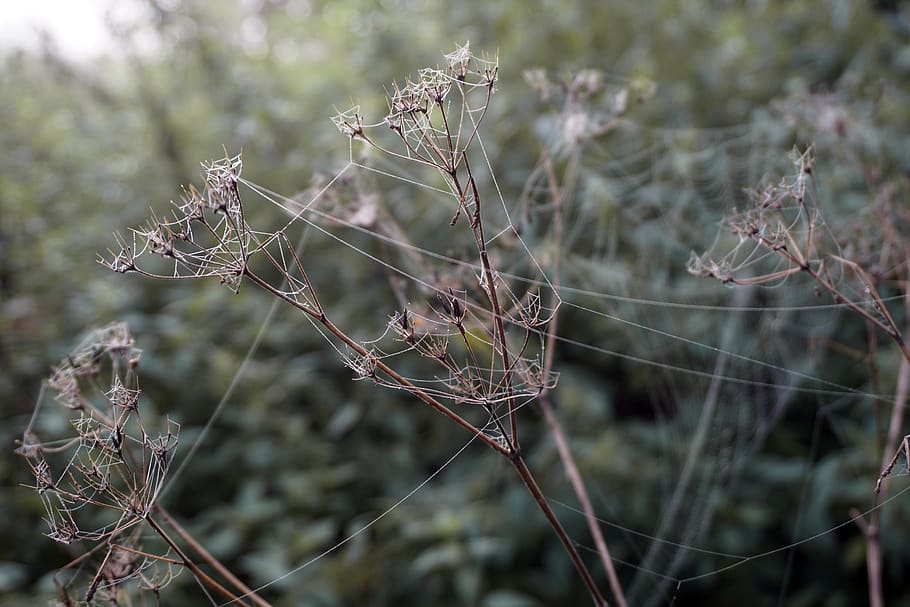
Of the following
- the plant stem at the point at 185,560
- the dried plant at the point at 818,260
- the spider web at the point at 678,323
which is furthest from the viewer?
the spider web at the point at 678,323

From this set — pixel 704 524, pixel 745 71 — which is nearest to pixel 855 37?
pixel 745 71

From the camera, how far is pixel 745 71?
2279 millimetres

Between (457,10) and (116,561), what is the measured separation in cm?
216

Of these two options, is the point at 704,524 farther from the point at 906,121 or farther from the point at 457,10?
the point at 457,10

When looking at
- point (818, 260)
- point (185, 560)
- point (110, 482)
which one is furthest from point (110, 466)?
point (818, 260)

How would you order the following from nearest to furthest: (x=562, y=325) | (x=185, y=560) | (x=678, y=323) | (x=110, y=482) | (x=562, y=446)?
(x=185, y=560) → (x=110, y=482) → (x=562, y=446) → (x=678, y=323) → (x=562, y=325)

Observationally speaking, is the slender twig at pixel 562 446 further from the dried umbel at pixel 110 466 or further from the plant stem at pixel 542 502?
the dried umbel at pixel 110 466

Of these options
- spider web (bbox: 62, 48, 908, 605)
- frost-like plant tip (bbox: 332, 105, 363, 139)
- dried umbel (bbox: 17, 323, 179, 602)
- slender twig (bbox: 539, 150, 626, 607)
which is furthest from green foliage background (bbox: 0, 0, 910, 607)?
dried umbel (bbox: 17, 323, 179, 602)

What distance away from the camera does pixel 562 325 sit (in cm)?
195

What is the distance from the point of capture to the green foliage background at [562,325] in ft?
4.89

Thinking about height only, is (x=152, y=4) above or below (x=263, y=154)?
above

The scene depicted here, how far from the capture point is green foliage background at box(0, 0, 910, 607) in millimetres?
1490

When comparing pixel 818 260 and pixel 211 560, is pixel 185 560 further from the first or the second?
pixel 818 260

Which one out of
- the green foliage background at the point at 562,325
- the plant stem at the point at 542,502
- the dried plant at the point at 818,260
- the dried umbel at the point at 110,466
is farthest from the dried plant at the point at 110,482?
the green foliage background at the point at 562,325
